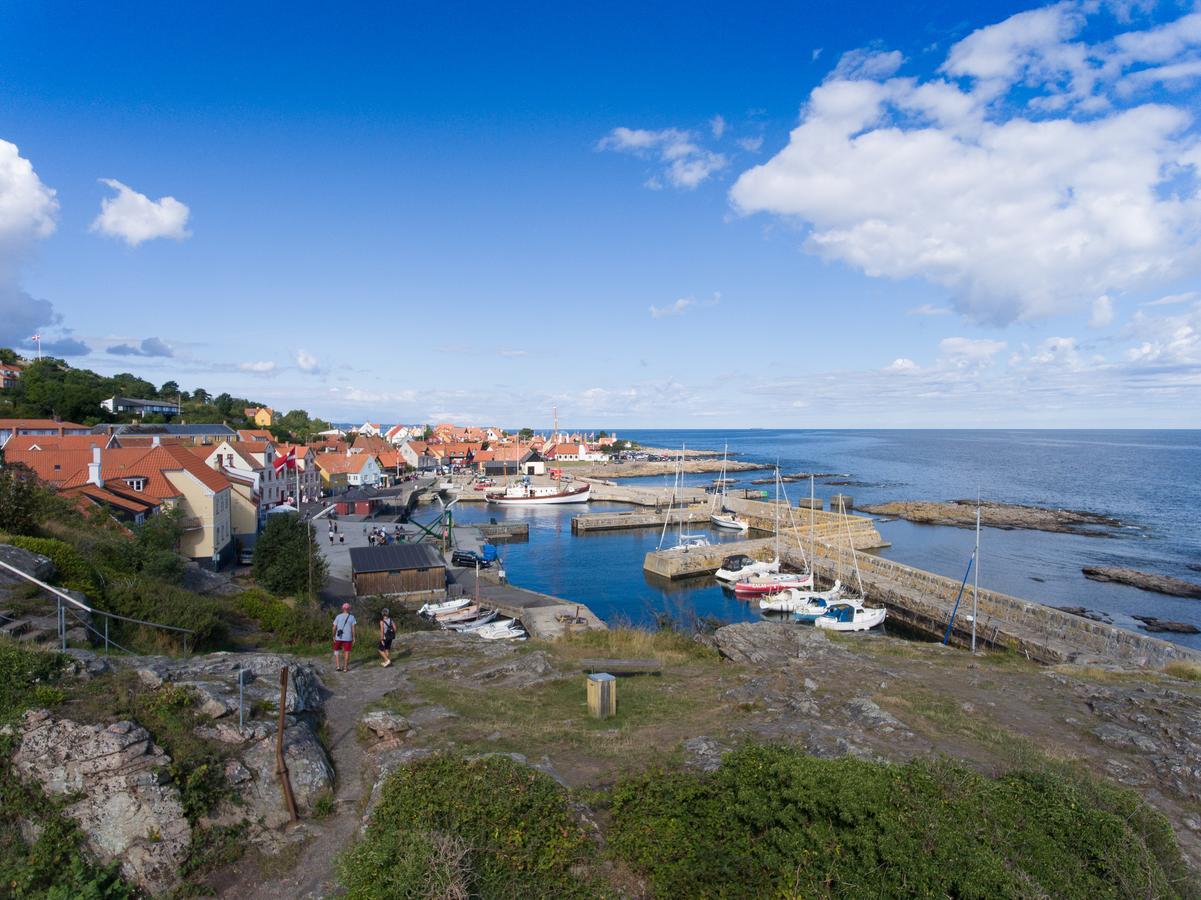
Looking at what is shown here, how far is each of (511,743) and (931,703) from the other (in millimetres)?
8459

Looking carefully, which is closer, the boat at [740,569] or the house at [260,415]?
Answer: the boat at [740,569]

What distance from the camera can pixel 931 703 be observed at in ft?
40.4

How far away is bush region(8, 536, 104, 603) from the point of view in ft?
47.3

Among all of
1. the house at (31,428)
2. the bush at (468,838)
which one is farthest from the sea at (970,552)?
the house at (31,428)

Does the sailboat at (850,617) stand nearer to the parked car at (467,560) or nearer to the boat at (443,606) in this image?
the boat at (443,606)

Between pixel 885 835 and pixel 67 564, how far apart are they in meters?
18.2

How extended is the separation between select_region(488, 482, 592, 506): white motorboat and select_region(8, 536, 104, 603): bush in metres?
64.2

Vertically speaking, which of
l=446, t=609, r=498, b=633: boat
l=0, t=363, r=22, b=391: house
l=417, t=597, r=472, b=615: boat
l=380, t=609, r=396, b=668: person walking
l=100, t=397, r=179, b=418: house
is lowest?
l=446, t=609, r=498, b=633: boat

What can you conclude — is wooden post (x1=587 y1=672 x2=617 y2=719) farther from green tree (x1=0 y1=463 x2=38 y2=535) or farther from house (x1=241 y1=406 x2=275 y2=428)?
house (x1=241 y1=406 x2=275 y2=428)

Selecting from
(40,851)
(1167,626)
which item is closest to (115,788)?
(40,851)

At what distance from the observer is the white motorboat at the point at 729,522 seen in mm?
64312

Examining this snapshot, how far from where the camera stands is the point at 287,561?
27078mm

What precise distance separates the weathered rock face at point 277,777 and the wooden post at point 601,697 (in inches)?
176

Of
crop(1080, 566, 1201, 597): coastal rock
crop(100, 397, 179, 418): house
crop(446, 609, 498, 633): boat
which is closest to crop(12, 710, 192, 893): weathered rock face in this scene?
crop(446, 609, 498, 633): boat
